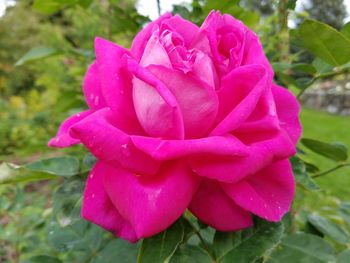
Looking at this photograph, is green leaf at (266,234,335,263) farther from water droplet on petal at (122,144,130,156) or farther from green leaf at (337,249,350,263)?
water droplet on petal at (122,144,130,156)

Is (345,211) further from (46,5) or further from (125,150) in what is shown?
(46,5)

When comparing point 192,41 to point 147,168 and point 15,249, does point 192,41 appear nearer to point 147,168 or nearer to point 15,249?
point 147,168

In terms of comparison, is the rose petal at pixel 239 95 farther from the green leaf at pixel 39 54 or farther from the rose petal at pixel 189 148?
the green leaf at pixel 39 54

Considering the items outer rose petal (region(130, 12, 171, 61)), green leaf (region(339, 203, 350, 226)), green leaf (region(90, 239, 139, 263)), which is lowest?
green leaf (region(339, 203, 350, 226))

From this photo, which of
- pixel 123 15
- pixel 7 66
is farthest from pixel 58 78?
pixel 7 66

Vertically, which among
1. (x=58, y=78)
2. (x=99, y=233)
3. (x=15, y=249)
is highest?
(x=99, y=233)

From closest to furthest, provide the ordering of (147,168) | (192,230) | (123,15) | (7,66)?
1. (147,168)
2. (192,230)
3. (123,15)
4. (7,66)

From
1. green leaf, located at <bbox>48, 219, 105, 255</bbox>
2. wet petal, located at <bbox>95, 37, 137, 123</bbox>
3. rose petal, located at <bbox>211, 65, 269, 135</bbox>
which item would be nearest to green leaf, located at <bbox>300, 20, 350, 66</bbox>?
rose petal, located at <bbox>211, 65, 269, 135</bbox>
